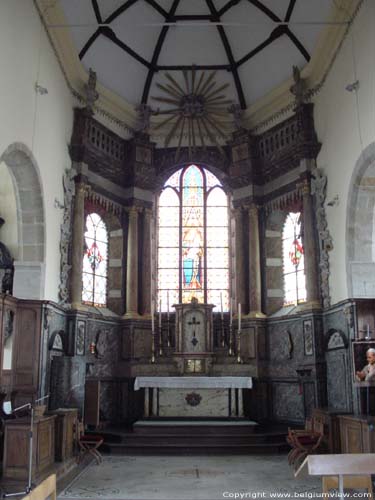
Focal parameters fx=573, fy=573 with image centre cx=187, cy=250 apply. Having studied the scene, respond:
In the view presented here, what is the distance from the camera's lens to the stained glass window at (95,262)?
599 inches

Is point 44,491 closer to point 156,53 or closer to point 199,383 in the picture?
point 199,383

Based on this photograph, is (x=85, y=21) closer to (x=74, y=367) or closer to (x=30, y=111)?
(x=30, y=111)

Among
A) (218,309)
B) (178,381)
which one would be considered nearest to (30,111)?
(178,381)

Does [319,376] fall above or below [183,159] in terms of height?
below

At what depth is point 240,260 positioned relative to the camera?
15922 mm

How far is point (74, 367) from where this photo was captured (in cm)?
1235

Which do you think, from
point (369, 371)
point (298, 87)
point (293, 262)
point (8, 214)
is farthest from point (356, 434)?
point (298, 87)

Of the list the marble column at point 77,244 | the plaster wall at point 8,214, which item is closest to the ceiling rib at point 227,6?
the marble column at point 77,244

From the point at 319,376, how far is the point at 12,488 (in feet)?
24.4

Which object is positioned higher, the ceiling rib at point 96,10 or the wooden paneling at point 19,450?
the ceiling rib at point 96,10

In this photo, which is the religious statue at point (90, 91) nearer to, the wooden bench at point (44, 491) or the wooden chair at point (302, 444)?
the wooden chair at point (302, 444)

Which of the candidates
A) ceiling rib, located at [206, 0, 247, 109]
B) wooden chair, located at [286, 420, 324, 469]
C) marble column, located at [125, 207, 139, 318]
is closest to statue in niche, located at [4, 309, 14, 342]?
marble column, located at [125, 207, 139, 318]

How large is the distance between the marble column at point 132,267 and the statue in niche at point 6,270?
13.0 feet

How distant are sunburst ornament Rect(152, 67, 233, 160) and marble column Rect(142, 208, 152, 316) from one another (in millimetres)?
2123
